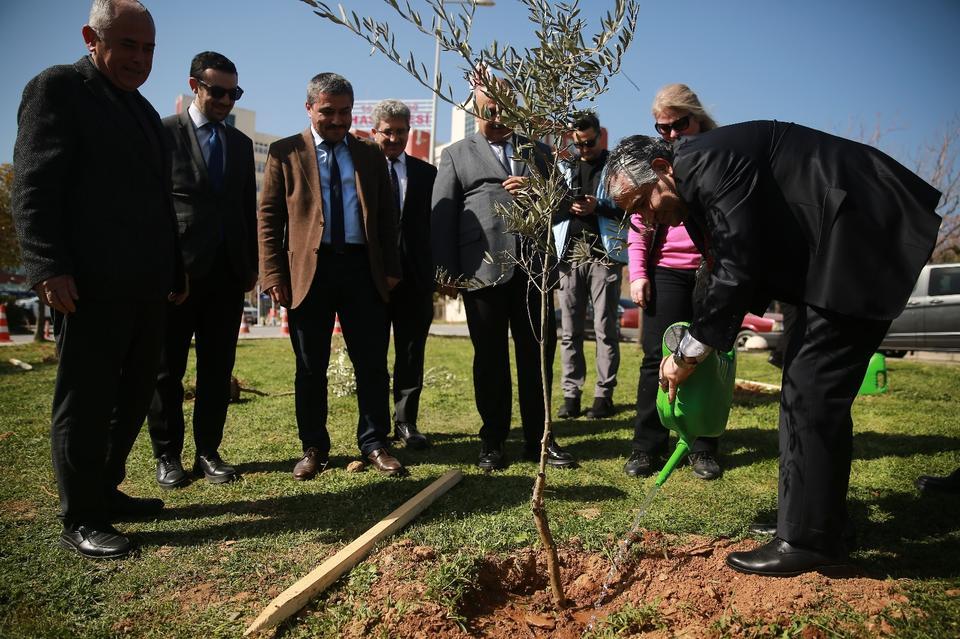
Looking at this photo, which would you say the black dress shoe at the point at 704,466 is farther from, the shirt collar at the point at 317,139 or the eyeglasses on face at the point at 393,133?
the eyeglasses on face at the point at 393,133

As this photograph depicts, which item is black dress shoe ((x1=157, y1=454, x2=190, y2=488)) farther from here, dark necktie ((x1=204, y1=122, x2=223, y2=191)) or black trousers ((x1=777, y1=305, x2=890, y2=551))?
black trousers ((x1=777, y1=305, x2=890, y2=551))

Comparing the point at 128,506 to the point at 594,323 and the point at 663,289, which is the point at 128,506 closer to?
the point at 663,289

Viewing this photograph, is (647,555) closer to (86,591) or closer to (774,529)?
(774,529)

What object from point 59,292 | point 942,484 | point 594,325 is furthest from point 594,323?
point 59,292

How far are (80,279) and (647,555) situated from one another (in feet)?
8.68

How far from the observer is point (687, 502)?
11.7ft

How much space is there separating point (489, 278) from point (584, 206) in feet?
2.31

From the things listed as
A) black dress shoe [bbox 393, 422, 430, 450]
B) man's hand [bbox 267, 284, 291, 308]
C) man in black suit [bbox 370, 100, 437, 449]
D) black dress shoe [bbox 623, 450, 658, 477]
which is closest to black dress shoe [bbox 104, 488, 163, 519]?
man's hand [bbox 267, 284, 291, 308]

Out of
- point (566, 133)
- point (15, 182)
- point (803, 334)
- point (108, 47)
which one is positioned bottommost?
point (803, 334)

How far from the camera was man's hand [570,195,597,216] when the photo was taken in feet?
12.9

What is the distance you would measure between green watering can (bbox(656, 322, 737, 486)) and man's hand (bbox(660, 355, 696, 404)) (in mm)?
42

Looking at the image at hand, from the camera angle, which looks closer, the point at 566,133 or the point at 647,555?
the point at 566,133

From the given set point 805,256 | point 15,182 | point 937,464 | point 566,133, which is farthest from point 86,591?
point 937,464

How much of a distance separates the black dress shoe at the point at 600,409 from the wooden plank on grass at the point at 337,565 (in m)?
2.55
